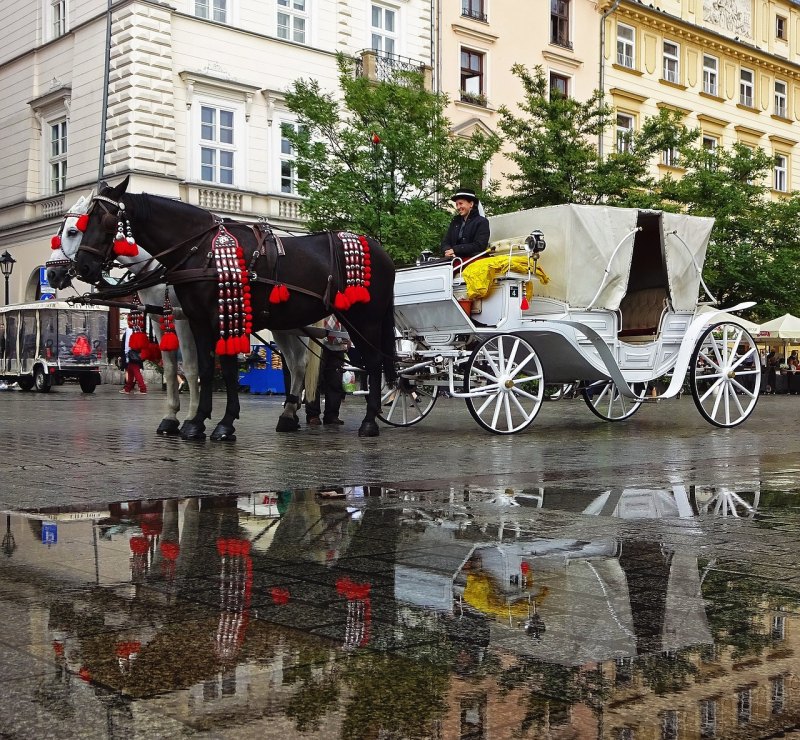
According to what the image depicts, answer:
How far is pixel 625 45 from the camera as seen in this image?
4106 centimetres

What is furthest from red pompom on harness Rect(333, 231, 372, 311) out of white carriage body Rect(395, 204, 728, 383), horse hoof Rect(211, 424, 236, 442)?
horse hoof Rect(211, 424, 236, 442)

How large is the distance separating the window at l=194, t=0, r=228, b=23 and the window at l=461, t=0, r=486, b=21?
9.05 meters

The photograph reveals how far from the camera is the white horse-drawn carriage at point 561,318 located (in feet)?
38.0

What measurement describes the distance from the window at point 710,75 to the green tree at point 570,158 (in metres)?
19.4

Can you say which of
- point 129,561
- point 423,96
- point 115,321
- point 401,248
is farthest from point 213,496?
point 115,321

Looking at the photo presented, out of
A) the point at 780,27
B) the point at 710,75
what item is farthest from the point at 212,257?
the point at 780,27

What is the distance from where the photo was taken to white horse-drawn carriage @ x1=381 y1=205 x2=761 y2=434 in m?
11.6

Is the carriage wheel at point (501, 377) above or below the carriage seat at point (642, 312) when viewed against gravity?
below

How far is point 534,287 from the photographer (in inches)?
484

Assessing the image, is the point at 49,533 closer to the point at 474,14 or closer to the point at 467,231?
the point at 467,231

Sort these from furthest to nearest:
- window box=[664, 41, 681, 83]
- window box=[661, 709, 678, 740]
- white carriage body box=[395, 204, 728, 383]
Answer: window box=[664, 41, 681, 83], white carriage body box=[395, 204, 728, 383], window box=[661, 709, 678, 740]

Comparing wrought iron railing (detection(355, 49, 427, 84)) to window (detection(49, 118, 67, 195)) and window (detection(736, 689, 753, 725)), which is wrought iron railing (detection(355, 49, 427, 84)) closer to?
window (detection(49, 118, 67, 195))

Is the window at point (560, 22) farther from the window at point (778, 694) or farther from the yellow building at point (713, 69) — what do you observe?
the window at point (778, 694)

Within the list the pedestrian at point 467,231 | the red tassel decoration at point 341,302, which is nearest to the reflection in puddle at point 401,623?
the red tassel decoration at point 341,302
